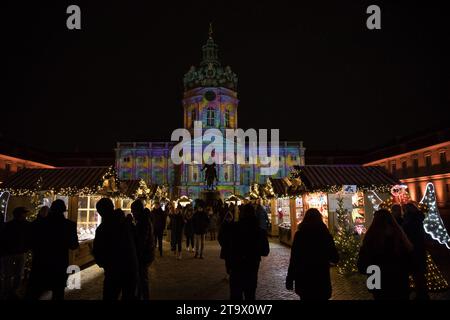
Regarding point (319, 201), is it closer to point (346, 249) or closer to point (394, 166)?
point (346, 249)

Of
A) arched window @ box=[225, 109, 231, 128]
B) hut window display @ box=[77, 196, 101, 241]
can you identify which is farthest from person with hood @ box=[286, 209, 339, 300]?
arched window @ box=[225, 109, 231, 128]

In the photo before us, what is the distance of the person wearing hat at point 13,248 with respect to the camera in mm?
6660

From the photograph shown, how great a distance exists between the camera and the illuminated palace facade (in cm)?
5397

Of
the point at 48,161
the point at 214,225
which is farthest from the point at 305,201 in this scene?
the point at 48,161

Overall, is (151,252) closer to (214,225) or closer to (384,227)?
(384,227)

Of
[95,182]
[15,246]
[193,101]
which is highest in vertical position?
[193,101]

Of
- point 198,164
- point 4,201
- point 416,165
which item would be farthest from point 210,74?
point 4,201

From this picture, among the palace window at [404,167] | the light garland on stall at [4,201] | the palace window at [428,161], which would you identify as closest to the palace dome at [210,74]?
the palace window at [404,167]

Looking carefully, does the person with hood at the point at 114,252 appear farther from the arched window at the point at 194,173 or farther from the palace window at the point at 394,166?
the palace window at the point at 394,166

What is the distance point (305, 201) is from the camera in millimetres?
14680

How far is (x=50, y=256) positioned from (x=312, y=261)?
4236 millimetres

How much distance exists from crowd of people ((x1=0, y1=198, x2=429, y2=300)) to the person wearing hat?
0.02m

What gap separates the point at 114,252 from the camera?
16.4 ft

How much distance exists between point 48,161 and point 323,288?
203 feet
